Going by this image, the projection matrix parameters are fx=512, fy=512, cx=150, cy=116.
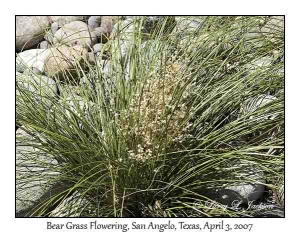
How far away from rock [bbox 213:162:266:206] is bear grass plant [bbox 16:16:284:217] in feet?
0.07

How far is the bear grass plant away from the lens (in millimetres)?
2395

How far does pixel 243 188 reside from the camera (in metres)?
2.65

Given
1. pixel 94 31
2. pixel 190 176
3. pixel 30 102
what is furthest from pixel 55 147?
pixel 94 31

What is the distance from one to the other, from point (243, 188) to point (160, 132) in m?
0.58

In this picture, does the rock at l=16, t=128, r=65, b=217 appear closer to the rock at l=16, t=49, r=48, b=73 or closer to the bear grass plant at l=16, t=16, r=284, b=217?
the bear grass plant at l=16, t=16, r=284, b=217

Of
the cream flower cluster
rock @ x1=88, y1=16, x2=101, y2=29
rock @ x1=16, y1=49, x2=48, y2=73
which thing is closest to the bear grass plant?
the cream flower cluster

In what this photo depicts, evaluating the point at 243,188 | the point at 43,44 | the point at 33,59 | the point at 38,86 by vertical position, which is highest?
the point at 43,44

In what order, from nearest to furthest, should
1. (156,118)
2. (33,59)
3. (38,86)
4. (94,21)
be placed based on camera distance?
(156,118) < (38,86) < (33,59) < (94,21)

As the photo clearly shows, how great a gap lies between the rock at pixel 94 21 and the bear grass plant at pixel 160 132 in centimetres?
94

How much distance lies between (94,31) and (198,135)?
143 centimetres

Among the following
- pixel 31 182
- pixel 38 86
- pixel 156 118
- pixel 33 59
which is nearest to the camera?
pixel 156 118

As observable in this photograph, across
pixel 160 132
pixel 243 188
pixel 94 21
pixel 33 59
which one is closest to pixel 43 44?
pixel 33 59

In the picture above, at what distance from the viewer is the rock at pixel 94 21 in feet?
12.3

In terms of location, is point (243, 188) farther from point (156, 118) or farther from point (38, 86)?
point (38, 86)
